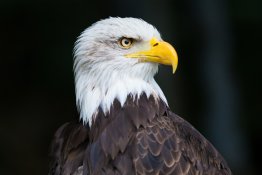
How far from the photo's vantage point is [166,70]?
11500 mm

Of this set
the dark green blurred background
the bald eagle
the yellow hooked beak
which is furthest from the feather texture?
the dark green blurred background

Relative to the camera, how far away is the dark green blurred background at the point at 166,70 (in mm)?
11812

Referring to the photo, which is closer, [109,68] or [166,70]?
[109,68]

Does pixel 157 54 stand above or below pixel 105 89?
above

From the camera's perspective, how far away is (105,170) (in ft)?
18.9

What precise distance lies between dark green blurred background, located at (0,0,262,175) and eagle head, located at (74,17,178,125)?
5258mm

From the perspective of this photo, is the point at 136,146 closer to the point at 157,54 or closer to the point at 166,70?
the point at 157,54

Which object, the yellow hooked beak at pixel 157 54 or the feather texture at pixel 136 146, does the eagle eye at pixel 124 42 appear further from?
the feather texture at pixel 136 146

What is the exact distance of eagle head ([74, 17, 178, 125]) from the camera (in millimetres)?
6062

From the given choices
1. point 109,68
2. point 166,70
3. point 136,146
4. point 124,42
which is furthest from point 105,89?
point 166,70

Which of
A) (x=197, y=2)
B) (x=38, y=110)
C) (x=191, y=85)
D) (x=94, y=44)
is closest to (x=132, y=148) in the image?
(x=94, y=44)

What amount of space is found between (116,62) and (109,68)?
7 cm

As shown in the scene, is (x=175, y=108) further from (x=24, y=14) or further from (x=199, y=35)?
(x=24, y=14)

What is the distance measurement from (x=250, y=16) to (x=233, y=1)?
40 centimetres
